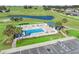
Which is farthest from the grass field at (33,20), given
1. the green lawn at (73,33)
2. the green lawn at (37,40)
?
the green lawn at (73,33)

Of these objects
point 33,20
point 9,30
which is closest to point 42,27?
point 33,20

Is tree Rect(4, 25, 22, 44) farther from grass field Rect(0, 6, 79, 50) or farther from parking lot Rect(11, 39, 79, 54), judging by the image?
parking lot Rect(11, 39, 79, 54)

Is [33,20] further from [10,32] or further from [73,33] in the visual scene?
[73,33]

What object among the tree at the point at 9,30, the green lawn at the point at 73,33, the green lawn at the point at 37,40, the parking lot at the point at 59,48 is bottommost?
the parking lot at the point at 59,48

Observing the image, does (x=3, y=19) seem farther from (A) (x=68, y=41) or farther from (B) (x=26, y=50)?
(A) (x=68, y=41)

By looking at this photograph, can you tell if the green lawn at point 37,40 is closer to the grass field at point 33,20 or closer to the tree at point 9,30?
the grass field at point 33,20

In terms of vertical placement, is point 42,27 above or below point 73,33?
above

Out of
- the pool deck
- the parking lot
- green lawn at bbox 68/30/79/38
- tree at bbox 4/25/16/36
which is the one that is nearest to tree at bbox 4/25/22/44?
tree at bbox 4/25/16/36
